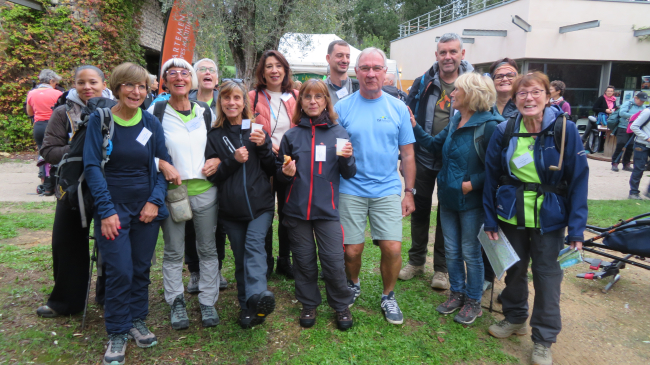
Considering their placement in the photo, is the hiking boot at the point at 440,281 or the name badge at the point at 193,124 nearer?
the name badge at the point at 193,124

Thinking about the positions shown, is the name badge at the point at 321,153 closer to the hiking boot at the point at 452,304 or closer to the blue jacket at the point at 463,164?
the blue jacket at the point at 463,164

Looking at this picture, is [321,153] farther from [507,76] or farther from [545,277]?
[507,76]

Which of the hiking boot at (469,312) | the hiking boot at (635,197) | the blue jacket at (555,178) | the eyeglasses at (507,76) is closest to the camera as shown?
the blue jacket at (555,178)

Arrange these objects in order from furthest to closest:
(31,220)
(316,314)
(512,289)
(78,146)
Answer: (31,220)
(316,314)
(512,289)
(78,146)

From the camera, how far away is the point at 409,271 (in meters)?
4.38

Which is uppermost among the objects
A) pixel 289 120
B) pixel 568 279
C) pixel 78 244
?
pixel 289 120

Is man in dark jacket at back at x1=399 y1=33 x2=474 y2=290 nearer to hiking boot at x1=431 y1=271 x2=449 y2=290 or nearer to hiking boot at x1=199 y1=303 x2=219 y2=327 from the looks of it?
hiking boot at x1=431 y1=271 x2=449 y2=290

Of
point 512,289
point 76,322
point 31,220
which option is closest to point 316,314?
point 512,289

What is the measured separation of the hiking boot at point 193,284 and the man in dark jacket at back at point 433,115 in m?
2.07

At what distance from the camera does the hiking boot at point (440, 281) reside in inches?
161

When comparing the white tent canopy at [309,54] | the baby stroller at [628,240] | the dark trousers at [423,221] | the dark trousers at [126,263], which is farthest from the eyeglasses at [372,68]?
the white tent canopy at [309,54]

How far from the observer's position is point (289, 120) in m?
3.76

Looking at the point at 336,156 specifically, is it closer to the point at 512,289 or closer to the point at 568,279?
the point at 512,289

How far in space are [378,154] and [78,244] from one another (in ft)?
8.23
